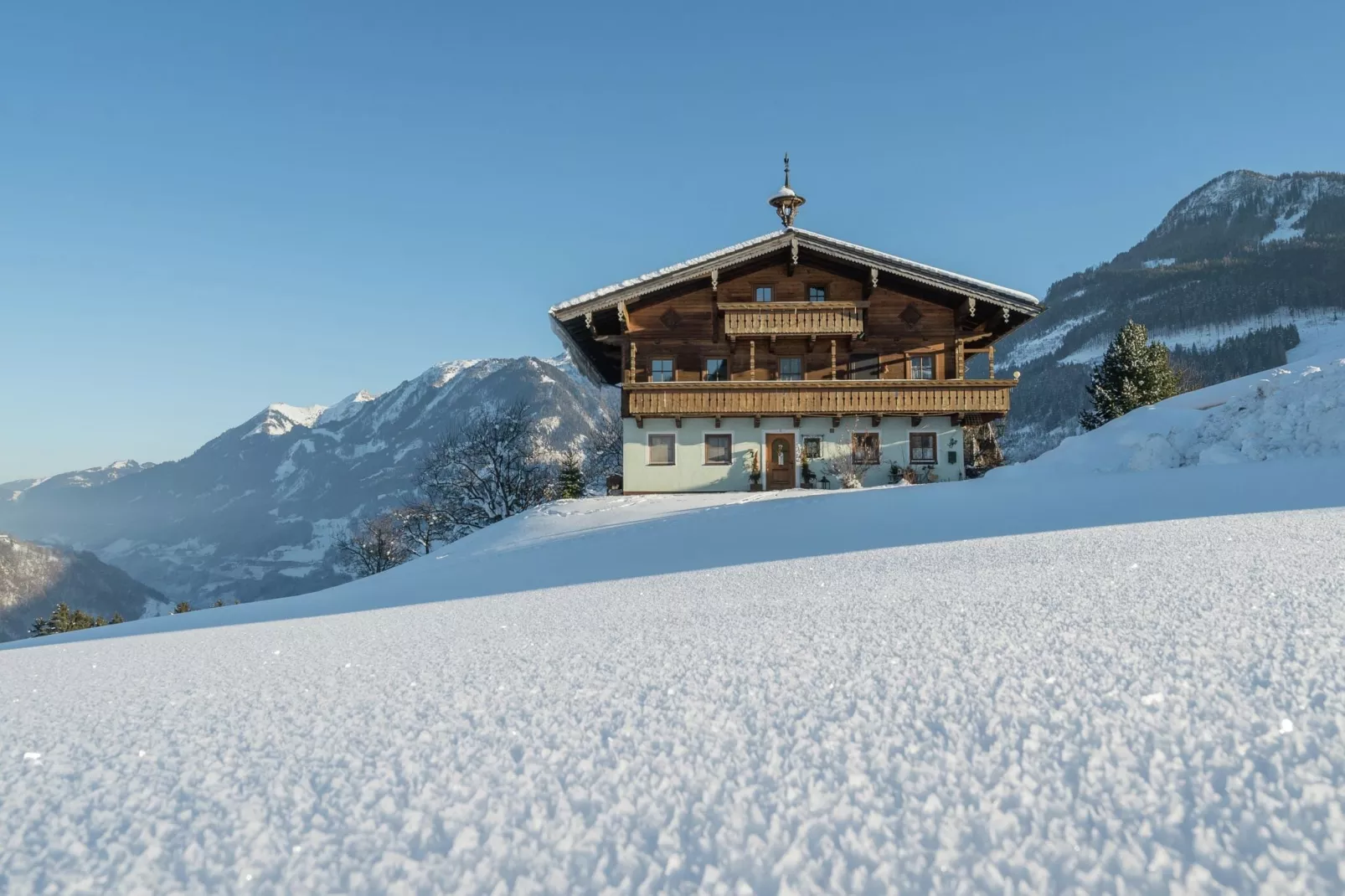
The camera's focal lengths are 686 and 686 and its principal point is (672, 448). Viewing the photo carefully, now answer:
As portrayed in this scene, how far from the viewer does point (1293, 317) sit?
417 feet

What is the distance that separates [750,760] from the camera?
2.27 m

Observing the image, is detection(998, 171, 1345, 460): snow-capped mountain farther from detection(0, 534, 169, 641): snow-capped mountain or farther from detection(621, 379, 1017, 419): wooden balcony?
detection(0, 534, 169, 641): snow-capped mountain

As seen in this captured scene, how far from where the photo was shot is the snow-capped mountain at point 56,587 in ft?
522

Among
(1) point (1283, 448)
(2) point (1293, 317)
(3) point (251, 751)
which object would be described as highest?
(2) point (1293, 317)

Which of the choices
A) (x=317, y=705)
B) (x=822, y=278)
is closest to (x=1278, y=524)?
(x=317, y=705)

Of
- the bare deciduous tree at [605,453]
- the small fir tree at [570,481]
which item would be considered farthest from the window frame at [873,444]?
the bare deciduous tree at [605,453]

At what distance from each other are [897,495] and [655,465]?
10285mm

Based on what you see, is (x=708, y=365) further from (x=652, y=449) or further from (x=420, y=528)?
(x=420, y=528)

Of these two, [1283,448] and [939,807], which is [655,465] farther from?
[939,807]

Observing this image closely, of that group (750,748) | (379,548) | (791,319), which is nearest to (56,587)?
(379,548)

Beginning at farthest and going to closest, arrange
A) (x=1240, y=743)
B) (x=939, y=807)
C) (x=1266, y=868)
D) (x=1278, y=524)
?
(x=1278, y=524) → (x=1240, y=743) → (x=939, y=807) → (x=1266, y=868)

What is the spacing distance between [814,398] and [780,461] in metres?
2.39

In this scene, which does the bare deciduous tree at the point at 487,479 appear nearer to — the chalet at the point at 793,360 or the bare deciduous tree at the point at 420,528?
the bare deciduous tree at the point at 420,528

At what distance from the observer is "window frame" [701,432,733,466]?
890 inches
